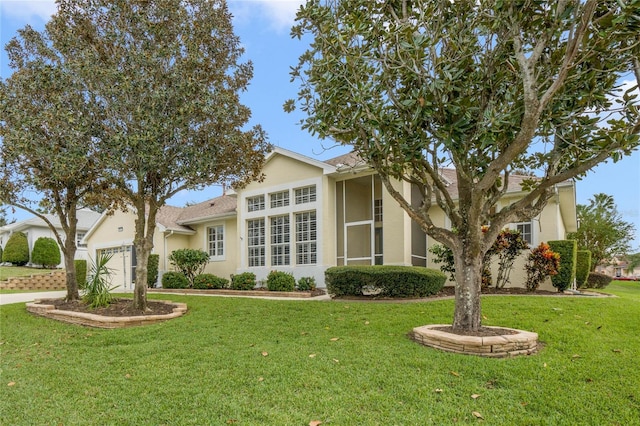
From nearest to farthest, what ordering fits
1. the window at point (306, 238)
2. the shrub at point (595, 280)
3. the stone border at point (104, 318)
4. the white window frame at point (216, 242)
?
1. the stone border at point (104, 318)
2. the window at point (306, 238)
3. the white window frame at point (216, 242)
4. the shrub at point (595, 280)

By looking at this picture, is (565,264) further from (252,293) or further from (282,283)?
(252,293)

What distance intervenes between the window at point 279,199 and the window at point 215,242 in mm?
3966

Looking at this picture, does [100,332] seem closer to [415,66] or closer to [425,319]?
[425,319]

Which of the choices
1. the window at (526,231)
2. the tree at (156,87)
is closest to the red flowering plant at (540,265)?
the window at (526,231)

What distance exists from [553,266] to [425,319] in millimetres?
6320

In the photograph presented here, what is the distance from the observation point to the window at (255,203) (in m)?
17.5

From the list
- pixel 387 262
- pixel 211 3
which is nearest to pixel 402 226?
pixel 387 262

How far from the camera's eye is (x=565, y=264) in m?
12.2

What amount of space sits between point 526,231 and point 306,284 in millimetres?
7949

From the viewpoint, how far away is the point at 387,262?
1398 centimetres

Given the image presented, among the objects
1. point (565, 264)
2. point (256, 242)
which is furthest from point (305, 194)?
point (565, 264)

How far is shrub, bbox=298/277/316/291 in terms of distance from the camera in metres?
14.1

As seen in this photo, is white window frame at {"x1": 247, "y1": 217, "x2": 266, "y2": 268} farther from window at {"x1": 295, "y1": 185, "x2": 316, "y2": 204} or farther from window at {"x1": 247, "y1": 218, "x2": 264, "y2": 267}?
window at {"x1": 295, "y1": 185, "x2": 316, "y2": 204}

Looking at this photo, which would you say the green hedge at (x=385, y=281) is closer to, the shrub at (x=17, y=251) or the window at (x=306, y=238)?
the window at (x=306, y=238)
